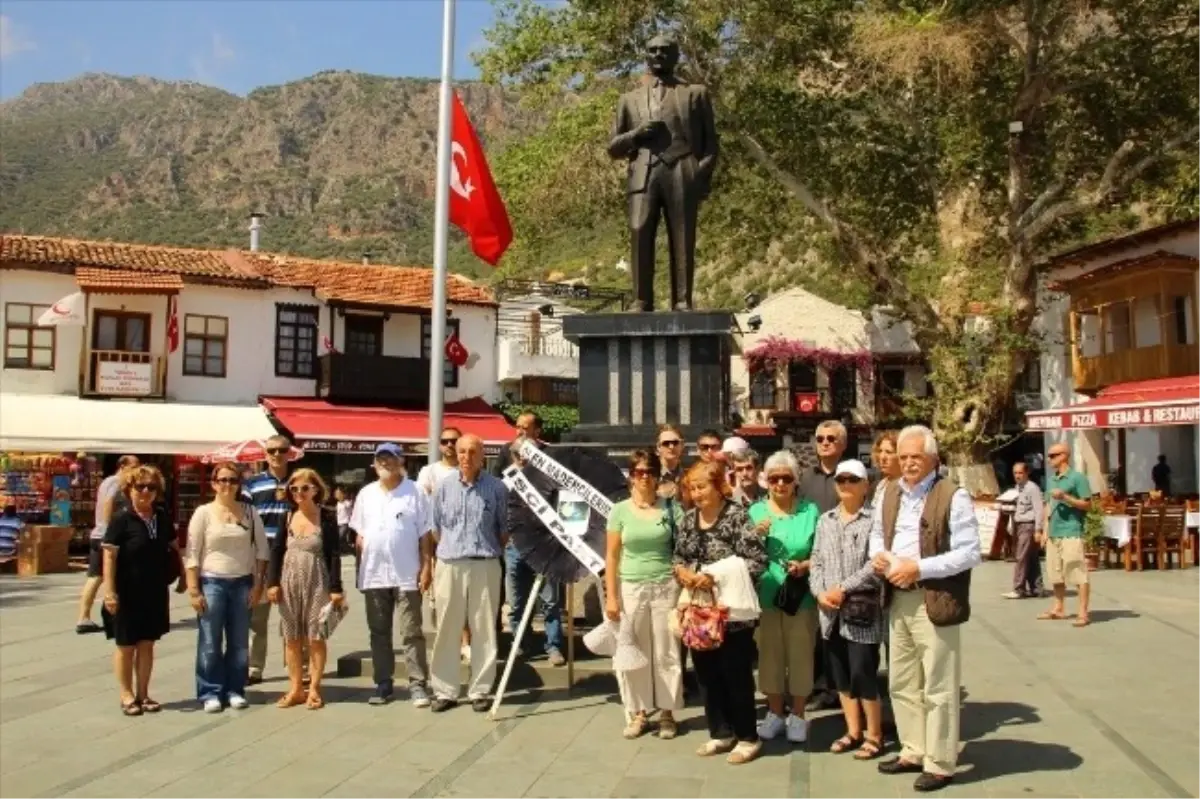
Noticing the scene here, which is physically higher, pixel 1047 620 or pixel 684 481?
pixel 684 481

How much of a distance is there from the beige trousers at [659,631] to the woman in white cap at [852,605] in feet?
2.78

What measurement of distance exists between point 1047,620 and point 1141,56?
1475 centimetres

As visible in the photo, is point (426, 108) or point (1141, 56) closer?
point (1141, 56)

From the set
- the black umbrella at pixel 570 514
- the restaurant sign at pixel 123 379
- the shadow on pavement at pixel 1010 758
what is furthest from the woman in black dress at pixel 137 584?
the restaurant sign at pixel 123 379

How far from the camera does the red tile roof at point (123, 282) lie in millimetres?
26375

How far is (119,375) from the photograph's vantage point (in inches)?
1048

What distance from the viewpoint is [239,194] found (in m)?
92.3

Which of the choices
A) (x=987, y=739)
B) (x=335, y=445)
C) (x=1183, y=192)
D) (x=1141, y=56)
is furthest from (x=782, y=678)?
(x=1183, y=192)

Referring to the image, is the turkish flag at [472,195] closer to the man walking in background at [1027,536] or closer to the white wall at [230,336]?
the man walking in background at [1027,536]

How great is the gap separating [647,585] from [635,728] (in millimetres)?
832

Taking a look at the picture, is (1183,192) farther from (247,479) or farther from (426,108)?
(426,108)

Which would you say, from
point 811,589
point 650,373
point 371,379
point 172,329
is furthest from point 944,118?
point 811,589

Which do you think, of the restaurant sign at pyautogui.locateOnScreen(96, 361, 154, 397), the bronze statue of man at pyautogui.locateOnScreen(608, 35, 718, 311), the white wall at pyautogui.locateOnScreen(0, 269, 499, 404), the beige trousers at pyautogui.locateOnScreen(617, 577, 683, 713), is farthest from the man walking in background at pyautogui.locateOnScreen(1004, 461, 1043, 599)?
the restaurant sign at pyautogui.locateOnScreen(96, 361, 154, 397)

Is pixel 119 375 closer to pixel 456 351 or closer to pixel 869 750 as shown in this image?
pixel 456 351
